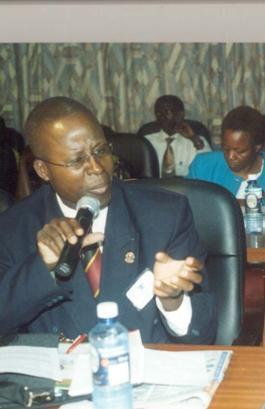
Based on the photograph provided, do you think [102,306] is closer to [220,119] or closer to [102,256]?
[102,256]

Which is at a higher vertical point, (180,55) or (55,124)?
(180,55)

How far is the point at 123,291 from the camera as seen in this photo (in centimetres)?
177

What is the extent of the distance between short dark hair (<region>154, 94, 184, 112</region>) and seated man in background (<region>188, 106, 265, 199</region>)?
0.36 meters

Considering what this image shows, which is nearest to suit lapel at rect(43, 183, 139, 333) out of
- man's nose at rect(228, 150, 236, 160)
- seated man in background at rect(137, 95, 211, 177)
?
man's nose at rect(228, 150, 236, 160)

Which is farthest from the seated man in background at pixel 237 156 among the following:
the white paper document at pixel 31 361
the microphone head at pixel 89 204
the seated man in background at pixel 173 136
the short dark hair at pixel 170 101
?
the white paper document at pixel 31 361

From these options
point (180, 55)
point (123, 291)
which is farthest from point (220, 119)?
point (123, 291)

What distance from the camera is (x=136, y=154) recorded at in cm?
355

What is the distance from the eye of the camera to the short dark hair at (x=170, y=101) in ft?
13.0

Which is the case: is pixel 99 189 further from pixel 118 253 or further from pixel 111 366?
pixel 111 366

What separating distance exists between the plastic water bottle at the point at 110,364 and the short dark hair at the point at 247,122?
2.42 meters

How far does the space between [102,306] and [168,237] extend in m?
0.66

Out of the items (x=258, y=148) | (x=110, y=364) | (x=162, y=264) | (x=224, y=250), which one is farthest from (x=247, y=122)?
(x=110, y=364)

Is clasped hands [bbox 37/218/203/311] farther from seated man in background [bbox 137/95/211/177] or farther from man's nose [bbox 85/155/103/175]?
seated man in background [bbox 137/95/211/177]

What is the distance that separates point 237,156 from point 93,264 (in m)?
1.76
